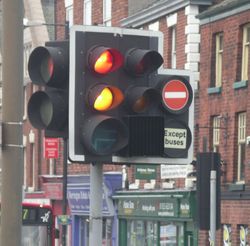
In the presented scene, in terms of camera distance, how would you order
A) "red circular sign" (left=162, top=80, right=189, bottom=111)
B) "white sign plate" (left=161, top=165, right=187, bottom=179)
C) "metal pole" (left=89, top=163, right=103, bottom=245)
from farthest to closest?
1. "white sign plate" (left=161, top=165, right=187, bottom=179)
2. "red circular sign" (left=162, top=80, right=189, bottom=111)
3. "metal pole" (left=89, top=163, right=103, bottom=245)

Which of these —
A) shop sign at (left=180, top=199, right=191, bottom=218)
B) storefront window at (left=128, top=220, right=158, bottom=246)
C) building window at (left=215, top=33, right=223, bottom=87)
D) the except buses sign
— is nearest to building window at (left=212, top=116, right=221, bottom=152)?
building window at (left=215, top=33, right=223, bottom=87)

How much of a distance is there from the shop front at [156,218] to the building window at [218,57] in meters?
3.84

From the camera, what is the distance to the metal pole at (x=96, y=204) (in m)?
9.02

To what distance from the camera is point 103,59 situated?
873 centimetres

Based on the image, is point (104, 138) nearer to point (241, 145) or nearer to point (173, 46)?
point (241, 145)

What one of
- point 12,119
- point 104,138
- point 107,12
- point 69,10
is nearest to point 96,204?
point 104,138

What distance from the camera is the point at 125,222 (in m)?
45.1

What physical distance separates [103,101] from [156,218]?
32.6m

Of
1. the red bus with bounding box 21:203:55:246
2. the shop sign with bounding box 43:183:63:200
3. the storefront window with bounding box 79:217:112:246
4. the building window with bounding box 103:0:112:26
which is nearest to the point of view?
the red bus with bounding box 21:203:55:246

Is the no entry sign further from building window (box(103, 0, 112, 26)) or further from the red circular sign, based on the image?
building window (box(103, 0, 112, 26))

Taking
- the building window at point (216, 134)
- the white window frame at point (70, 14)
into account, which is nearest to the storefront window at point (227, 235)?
the building window at point (216, 134)

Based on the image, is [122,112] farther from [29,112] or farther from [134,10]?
[134,10]

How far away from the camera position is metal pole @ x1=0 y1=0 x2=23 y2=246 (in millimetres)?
10117

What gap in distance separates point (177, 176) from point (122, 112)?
29.4m
